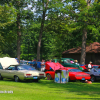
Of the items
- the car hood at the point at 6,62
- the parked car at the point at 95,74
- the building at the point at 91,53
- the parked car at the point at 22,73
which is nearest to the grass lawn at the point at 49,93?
the parked car at the point at 22,73

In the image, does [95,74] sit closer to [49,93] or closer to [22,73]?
[22,73]

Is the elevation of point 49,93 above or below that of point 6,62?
below

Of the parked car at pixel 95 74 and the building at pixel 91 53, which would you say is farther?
the building at pixel 91 53

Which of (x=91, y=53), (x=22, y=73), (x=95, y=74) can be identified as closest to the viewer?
(x=22, y=73)

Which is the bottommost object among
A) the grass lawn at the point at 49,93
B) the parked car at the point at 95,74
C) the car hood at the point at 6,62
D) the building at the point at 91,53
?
the grass lawn at the point at 49,93

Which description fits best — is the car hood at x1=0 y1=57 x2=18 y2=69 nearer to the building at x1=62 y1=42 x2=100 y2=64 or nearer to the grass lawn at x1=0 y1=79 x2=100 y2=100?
the grass lawn at x1=0 y1=79 x2=100 y2=100

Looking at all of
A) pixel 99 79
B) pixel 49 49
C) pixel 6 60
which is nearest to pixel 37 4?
pixel 6 60

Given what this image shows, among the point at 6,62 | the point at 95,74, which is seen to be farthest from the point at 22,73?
the point at 95,74

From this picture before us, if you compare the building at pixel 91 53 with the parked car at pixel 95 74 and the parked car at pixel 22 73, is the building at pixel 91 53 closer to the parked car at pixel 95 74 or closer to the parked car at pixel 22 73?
the parked car at pixel 95 74

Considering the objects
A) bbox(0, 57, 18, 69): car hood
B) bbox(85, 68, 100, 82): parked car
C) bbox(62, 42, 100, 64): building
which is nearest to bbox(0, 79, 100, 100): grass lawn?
bbox(85, 68, 100, 82): parked car

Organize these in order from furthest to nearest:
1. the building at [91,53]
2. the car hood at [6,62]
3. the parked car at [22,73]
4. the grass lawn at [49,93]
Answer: the building at [91,53] → the car hood at [6,62] → the parked car at [22,73] → the grass lawn at [49,93]

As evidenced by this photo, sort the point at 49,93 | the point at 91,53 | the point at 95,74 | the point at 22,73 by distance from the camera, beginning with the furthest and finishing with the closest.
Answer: the point at 91,53, the point at 95,74, the point at 22,73, the point at 49,93

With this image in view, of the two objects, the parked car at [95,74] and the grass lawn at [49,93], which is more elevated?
the parked car at [95,74]

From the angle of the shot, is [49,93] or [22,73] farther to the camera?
[22,73]
